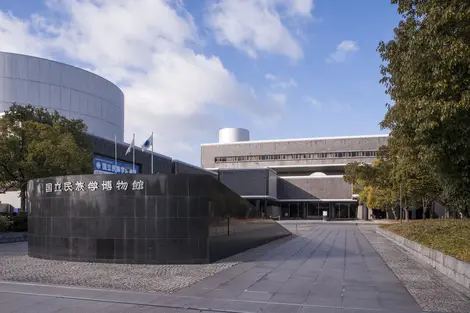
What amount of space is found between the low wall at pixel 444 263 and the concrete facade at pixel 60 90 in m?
51.9

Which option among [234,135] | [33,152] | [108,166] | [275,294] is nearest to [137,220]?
[275,294]

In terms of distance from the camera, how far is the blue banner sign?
39809mm

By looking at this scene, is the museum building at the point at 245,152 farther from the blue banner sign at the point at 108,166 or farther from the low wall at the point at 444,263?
the low wall at the point at 444,263

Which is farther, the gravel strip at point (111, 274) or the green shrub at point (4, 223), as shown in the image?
the green shrub at point (4, 223)

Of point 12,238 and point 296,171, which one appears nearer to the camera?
point 12,238

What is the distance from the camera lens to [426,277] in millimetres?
11430

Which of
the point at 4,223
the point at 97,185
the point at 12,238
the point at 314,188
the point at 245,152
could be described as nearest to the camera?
the point at 97,185

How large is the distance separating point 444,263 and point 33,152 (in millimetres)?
23105

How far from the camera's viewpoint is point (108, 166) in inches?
1642

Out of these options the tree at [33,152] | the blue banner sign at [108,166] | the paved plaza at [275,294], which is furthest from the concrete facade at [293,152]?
the paved plaza at [275,294]

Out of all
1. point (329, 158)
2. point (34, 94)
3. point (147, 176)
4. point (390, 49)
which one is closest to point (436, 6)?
point (390, 49)

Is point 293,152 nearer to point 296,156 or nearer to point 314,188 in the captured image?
point 296,156

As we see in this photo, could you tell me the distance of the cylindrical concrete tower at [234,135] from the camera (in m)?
98.4

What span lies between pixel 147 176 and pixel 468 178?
42.4 feet
